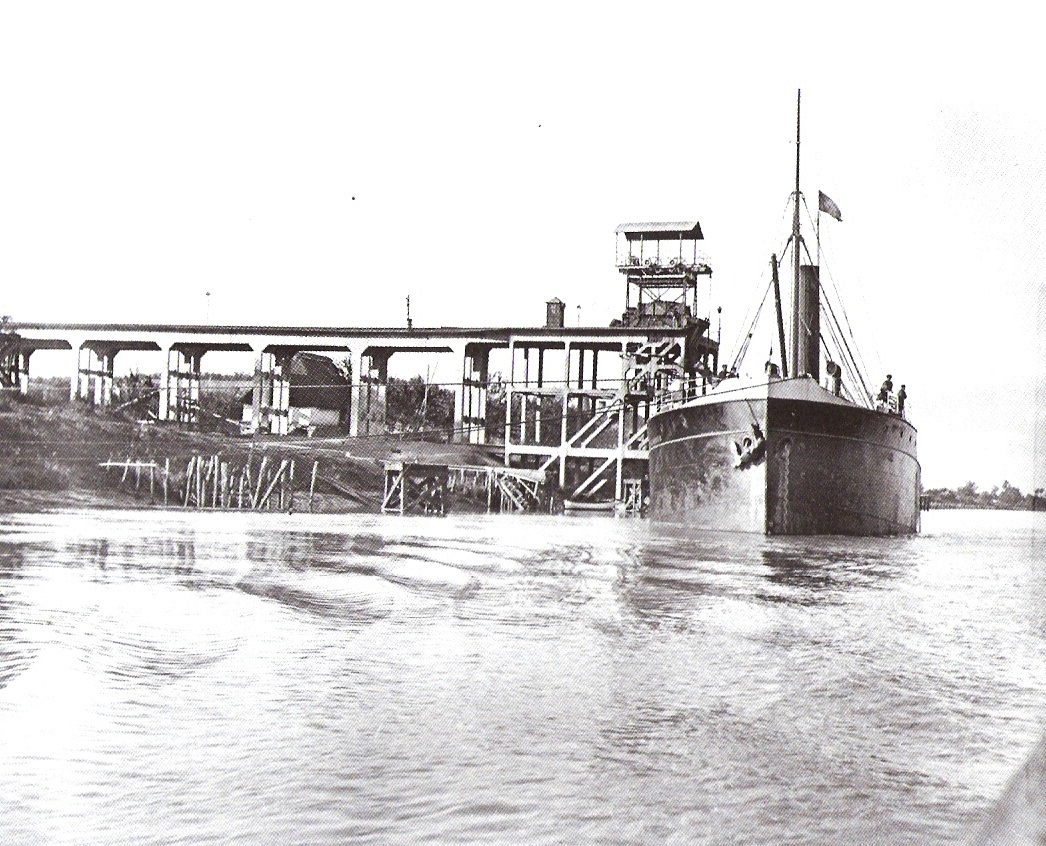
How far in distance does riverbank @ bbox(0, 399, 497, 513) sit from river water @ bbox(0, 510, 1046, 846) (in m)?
26.9

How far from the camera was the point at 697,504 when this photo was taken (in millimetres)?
25453

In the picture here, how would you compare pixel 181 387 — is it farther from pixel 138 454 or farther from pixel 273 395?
pixel 273 395

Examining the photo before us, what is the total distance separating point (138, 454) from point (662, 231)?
2244 cm

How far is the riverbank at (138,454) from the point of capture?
3622 centimetres

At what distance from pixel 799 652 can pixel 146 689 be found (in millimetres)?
3563

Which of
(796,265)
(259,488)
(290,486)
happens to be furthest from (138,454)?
(796,265)

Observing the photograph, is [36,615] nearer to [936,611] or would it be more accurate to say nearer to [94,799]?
[94,799]

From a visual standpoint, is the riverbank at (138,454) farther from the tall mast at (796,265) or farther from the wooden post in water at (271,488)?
the tall mast at (796,265)

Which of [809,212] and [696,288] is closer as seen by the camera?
[809,212]

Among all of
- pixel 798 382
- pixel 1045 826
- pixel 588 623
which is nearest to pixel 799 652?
pixel 588 623

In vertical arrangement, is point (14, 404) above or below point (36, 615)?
above

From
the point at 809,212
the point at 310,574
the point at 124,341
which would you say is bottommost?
the point at 310,574

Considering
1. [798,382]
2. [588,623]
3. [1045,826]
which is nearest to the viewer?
[1045,826]

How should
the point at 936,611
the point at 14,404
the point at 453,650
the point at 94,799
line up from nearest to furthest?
the point at 94,799 → the point at 453,650 → the point at 936,611 → the point at 14,404
